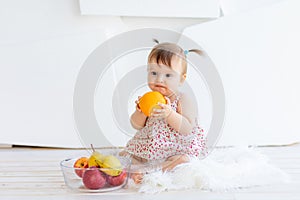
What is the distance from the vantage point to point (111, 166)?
1602mm

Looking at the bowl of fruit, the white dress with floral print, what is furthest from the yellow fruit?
the white dress with floral print

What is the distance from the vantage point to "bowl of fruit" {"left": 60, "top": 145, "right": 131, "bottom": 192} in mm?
1600

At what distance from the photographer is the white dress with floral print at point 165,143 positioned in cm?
182

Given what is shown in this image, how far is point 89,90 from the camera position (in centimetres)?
227

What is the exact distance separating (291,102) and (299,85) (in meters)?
0.08

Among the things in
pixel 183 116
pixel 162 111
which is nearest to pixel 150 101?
pixel 162 111

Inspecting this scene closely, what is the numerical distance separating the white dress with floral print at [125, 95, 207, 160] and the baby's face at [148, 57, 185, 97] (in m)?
0.06

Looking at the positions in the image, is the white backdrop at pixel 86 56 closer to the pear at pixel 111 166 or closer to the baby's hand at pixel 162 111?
the baby's hand at pixel 162 111

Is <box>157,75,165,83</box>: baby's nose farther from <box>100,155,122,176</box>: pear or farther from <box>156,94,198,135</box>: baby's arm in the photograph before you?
<box>100,155,122,176</box>: pear

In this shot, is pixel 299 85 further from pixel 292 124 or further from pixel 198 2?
pixel 198 2

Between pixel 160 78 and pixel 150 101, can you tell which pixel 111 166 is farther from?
pixel 160 78

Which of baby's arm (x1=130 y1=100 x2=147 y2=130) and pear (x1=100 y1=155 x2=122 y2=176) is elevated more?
baby's arm (x1=130 y1=100 x2=147 y2=130)

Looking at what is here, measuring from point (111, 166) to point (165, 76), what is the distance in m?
0.40

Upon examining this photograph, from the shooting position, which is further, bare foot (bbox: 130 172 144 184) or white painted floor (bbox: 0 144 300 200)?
bare foot (bbox: 130 172 144 184)
